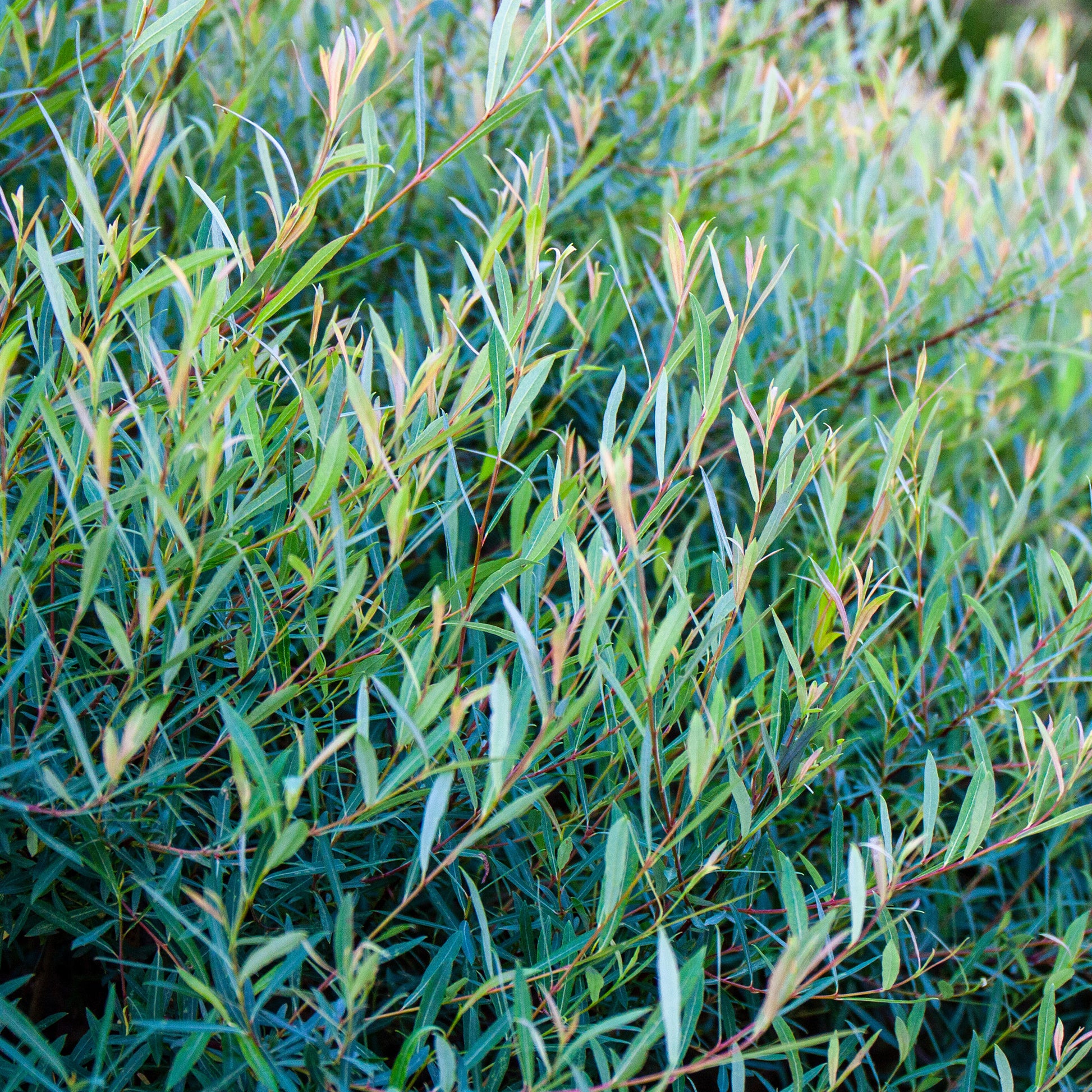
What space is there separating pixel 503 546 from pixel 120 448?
45 centimetres

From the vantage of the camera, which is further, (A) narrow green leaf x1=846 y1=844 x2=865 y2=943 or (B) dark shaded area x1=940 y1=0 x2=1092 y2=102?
(B) dark shaded area x1=940 y1=0 x2=1092 y2=102

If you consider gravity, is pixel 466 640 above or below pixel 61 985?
above

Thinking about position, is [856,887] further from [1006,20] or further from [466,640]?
[1006,20]

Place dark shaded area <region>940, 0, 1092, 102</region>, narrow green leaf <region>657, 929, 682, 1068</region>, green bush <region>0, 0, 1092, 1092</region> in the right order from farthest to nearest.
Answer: dark shaded area <region>940, 0, 1092, 102</region>, green bush <region>0, 0, 1092, 1092</region>, narrow green leaf <region>657, 929, 682, 1068</region>

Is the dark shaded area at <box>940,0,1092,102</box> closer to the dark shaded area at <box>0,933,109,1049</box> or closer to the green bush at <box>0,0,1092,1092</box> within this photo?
the green bush at <box>0,0,1092,1092</box>

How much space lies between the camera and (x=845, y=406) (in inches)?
52.0

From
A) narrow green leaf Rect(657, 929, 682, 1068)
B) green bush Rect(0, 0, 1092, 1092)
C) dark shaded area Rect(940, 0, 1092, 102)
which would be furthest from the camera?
dark shaded area Rect(940, 0, 1092, 102)

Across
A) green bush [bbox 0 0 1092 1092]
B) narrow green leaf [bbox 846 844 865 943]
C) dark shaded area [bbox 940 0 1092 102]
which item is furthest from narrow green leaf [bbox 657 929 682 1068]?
dark shaded area [bbox 940 0 1092 102]

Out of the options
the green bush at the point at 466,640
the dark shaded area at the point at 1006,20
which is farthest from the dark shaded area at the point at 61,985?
the dark shaded area at the point at 1006,20

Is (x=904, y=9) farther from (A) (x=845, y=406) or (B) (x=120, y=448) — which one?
(B) (x=120, y=448)

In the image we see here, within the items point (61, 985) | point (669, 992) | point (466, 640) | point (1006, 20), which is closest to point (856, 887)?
point (669, 992)

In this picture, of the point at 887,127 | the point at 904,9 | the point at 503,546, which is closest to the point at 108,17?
the point at 503,546

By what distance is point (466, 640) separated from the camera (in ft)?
2.94

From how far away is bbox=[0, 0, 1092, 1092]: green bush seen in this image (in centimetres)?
61
